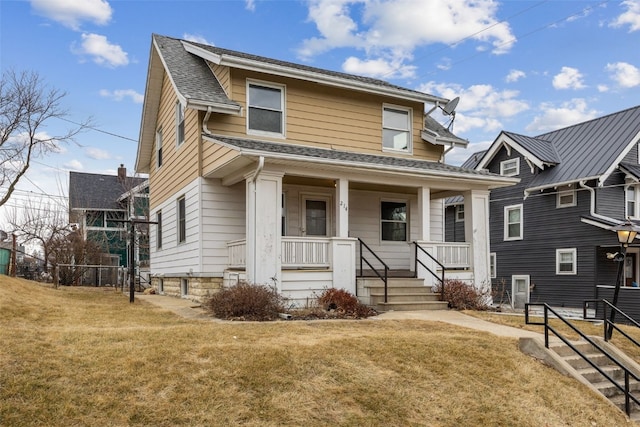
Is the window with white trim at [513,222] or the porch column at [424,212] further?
the window with white trim at [513,222]

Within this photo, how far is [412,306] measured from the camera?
39.5 feet

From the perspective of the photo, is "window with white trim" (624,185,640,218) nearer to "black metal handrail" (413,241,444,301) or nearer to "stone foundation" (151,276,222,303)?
"black metal handrail" (413,241,444,301)

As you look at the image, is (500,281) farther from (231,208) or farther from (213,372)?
(213,372)

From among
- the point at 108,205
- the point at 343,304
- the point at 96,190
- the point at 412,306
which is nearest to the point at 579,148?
the point at 412,306

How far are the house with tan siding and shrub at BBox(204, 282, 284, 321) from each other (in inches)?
35.7

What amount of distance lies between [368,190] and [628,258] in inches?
541

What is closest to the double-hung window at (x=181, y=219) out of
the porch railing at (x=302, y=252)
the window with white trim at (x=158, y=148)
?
the porch railing at (x=302, y=252)

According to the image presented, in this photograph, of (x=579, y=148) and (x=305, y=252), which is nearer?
(x=305, y=252)

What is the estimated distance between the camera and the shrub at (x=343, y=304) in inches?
429

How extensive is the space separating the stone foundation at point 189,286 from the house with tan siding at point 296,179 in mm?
52

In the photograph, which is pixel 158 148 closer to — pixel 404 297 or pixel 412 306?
pixel 404 297

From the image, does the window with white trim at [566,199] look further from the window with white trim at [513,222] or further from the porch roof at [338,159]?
the porch roof at [338,159]

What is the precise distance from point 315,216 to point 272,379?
8999 millimetres

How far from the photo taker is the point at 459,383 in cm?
667
